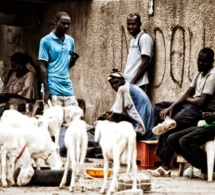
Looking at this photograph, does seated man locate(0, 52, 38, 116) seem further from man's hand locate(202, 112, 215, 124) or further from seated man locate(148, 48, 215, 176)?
man's hand locate(202, 112, 215, 124)

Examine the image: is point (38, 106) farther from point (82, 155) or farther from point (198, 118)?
point (82, 155)

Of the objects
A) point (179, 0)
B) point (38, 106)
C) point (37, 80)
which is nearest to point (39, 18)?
point (37, 80)

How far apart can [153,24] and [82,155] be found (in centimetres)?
495

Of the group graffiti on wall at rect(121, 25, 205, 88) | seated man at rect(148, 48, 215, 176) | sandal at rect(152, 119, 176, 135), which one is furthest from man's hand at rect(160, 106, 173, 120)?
graffiti on wall at rect(121, 25, 205, 88)

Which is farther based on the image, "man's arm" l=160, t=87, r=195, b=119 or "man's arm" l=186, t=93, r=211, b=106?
"man's arm" l=160, t=87, r=195, b=119

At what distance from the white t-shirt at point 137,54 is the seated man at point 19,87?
2706 millimetres

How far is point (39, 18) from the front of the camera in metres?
17.1

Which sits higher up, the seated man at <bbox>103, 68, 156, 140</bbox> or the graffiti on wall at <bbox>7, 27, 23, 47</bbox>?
the graffiti on wall at <bbox>7, 27, 23, 47</bbox>

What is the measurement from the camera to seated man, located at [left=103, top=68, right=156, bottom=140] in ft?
37.4

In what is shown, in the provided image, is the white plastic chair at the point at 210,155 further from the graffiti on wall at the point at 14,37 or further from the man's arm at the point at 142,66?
the graffiti on wall at the point at 14,37

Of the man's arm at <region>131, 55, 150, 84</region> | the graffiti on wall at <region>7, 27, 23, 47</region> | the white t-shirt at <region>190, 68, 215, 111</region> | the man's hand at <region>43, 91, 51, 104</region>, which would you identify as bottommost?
the man's hand at <region>43, 91, 51, 104</region>

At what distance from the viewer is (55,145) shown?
930 centimetres

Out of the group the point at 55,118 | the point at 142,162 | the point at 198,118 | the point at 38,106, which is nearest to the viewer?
the point at 55,118

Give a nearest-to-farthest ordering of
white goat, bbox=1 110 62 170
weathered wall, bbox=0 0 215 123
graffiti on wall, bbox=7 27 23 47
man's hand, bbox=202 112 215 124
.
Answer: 1. white goat, bbox=1 110 62 170
2. man's hand, bbox=202 112 215 124
3. weathered wall, bbox=0 0 215 123
4. graffiti on wall, bbox=7 27 23 47
